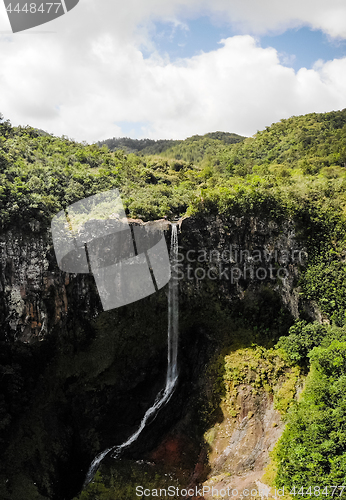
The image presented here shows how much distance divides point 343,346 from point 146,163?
20.4 metres

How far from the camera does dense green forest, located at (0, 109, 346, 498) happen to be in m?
10.7

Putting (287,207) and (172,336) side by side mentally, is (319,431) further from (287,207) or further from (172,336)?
(287,207)

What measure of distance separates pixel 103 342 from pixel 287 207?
12402 millimetres

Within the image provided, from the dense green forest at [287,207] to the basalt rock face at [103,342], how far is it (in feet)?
3.15

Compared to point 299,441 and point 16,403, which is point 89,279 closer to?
point 16,403

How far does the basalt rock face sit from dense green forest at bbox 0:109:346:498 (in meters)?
0.96

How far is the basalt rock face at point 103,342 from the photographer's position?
13828 mm

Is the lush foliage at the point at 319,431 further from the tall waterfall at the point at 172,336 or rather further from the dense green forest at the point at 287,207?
the tall waterfall at the point at 172,336

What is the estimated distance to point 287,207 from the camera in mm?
16781

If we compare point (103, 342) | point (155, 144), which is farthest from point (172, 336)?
point (155, 144)

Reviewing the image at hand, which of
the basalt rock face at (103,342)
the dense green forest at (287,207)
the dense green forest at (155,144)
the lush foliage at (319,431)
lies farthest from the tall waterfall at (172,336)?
the dense green forest at (155,144)

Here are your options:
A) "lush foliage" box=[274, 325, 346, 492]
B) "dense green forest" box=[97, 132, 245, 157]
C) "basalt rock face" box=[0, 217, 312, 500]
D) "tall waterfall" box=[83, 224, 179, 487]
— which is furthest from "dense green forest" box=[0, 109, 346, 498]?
"dense green forest" box=[97, 132, 245, 157]

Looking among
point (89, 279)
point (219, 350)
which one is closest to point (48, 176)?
point (89, 279)

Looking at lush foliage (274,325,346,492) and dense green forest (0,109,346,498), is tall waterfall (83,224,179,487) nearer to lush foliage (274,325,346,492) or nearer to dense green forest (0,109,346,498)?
dense green forest (0,109,346,498)
